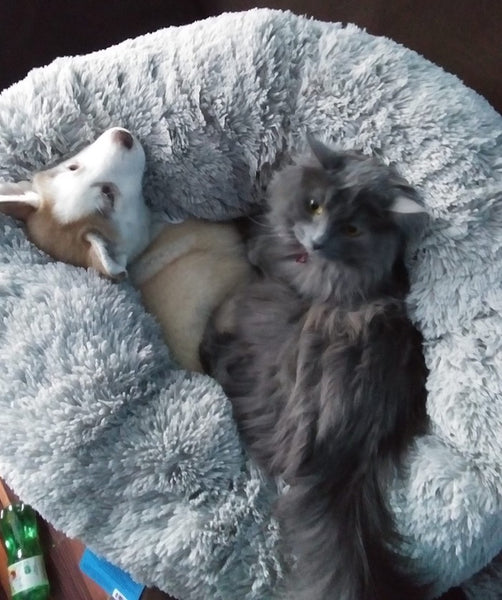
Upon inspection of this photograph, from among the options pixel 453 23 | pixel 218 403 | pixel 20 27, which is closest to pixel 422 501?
pixel 218 403

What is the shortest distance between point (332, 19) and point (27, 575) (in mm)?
1286

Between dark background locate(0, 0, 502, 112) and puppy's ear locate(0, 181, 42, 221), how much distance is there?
330 millimetres

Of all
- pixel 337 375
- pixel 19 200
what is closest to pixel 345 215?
pixel 337 375

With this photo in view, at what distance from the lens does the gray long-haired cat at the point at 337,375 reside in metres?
1.19

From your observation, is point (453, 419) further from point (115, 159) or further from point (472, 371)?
point (115, 159)

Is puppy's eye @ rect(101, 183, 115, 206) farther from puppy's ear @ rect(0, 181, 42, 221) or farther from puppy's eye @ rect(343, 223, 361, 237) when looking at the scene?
puppy's eye @ rect(343, 223, 361, 237)

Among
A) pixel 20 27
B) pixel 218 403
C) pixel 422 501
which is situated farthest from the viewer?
pixel 20 27

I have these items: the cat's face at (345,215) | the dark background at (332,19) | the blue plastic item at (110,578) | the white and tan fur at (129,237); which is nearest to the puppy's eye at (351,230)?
the cat's face at (345,215)

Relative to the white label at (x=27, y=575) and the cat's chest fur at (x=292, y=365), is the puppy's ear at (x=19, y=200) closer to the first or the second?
the cat's chest fur at (x=292, y=365)

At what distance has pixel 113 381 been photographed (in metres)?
1.28

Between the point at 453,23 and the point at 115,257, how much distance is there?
33.2 inches

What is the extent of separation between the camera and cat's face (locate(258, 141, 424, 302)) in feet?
3.97

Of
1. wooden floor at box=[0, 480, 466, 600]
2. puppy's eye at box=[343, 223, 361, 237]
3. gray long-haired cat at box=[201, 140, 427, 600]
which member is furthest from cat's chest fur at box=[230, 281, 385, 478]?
wooden floor at box=[0, 480, 466, 600]

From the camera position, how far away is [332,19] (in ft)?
5.32
